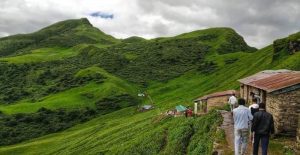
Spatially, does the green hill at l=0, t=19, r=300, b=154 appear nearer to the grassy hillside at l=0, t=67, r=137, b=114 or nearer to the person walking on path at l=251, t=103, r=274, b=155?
the grassy hillside at l=0, t=67, r=137, b=114

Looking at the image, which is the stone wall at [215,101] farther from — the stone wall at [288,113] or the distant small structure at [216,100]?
the stone wall at [288,113]

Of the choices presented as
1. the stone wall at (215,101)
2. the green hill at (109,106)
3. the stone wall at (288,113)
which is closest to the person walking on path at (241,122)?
the stone wall at (288,113)

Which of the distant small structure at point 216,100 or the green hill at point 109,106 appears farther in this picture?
the green hill at point 109,106

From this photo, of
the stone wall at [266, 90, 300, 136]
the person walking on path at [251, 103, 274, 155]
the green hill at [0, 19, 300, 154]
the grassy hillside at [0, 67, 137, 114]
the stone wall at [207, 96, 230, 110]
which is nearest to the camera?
the person walking on path at [251, 103, 274, 155]

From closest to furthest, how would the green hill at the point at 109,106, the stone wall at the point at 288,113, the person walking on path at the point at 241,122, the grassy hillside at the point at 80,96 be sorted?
the person walking on path at the point at 241,122 < the stone wall at the point at 288,113 < the green hill at the point at 109,106 < the grassy hillside at the point at 80,96

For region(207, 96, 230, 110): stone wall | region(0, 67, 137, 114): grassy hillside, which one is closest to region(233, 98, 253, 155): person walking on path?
region(207, 96, 230, 110): stone wall

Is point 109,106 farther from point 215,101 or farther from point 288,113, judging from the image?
point 288,113

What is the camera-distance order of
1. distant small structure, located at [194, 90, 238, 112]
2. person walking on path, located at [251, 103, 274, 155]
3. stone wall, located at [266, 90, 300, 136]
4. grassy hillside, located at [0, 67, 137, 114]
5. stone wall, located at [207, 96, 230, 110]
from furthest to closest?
1. grassy hillside, located at [0, 67, 137, 114]
2. stone wall, located at [207, 96, 230, 110]
3. distant small structure, located at [194, 90, 238, 112]
4. stone wall, located at [266, 90, 300, 136]
5. person walking on path, located at [251, 103, 274, 155]

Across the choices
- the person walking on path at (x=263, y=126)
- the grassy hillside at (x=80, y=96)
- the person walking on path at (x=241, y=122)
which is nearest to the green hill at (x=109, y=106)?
the grassy hillside at (x=80, y=96)

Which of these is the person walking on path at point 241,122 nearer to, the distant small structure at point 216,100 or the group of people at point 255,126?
the group of people at point 255,126

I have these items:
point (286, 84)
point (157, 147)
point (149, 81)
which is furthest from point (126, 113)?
point (286, 84)

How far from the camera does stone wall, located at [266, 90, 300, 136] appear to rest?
101 feet

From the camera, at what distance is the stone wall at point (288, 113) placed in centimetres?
3091

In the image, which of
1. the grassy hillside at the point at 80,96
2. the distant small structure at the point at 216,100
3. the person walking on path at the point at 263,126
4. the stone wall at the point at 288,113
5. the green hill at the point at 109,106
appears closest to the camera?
the person walking on path at the point at 263,126
